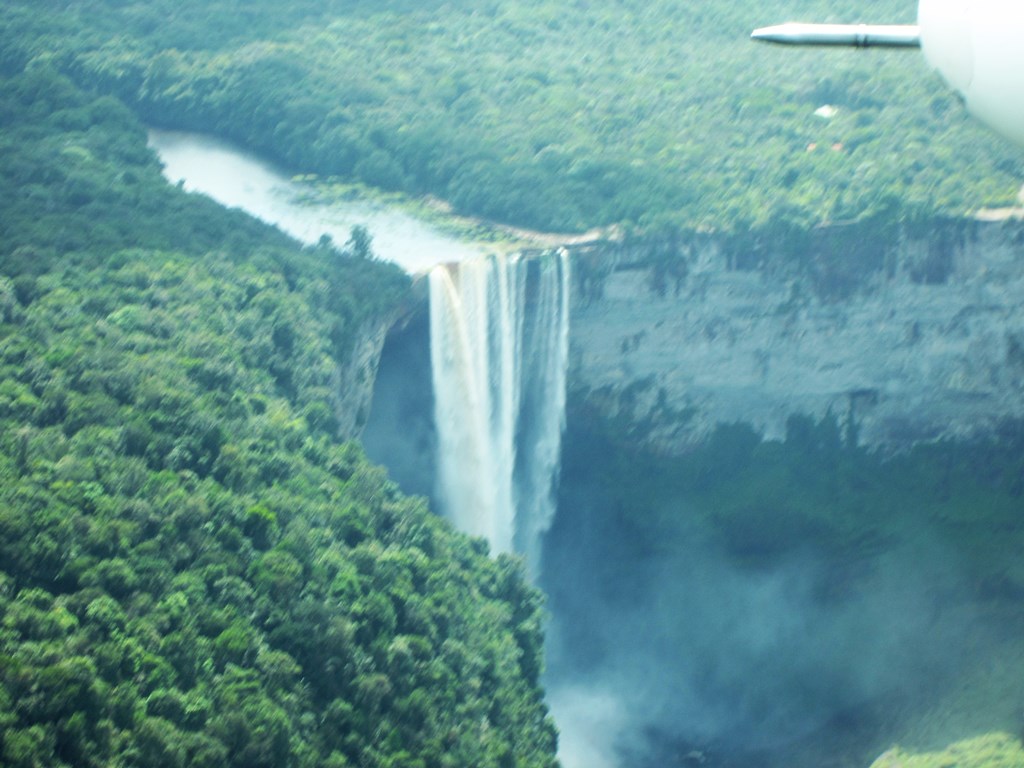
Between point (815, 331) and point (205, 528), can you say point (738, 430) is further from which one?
point (205, 528)

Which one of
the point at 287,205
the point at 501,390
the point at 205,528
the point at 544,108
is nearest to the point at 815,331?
the point at 501,390

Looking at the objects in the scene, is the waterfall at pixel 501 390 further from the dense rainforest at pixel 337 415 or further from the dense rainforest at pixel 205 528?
the dense rainforest at pixel 205 528

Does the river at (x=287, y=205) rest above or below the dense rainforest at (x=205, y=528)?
above

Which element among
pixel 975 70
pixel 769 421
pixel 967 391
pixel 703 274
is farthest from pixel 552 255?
pixel 975 70

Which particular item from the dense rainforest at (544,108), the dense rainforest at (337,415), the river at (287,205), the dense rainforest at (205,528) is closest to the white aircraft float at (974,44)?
the dense rainforest at (205,528)

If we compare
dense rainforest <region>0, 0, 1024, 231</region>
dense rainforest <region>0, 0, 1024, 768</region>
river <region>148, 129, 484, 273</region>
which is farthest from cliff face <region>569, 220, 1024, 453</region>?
river <region>148, 129, 484, 273</region>

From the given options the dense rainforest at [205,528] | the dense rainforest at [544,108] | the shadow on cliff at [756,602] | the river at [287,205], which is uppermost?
the dense rainforest at [544,108]

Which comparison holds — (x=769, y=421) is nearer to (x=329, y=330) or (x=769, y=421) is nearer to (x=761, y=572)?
(x=761, y=572)
